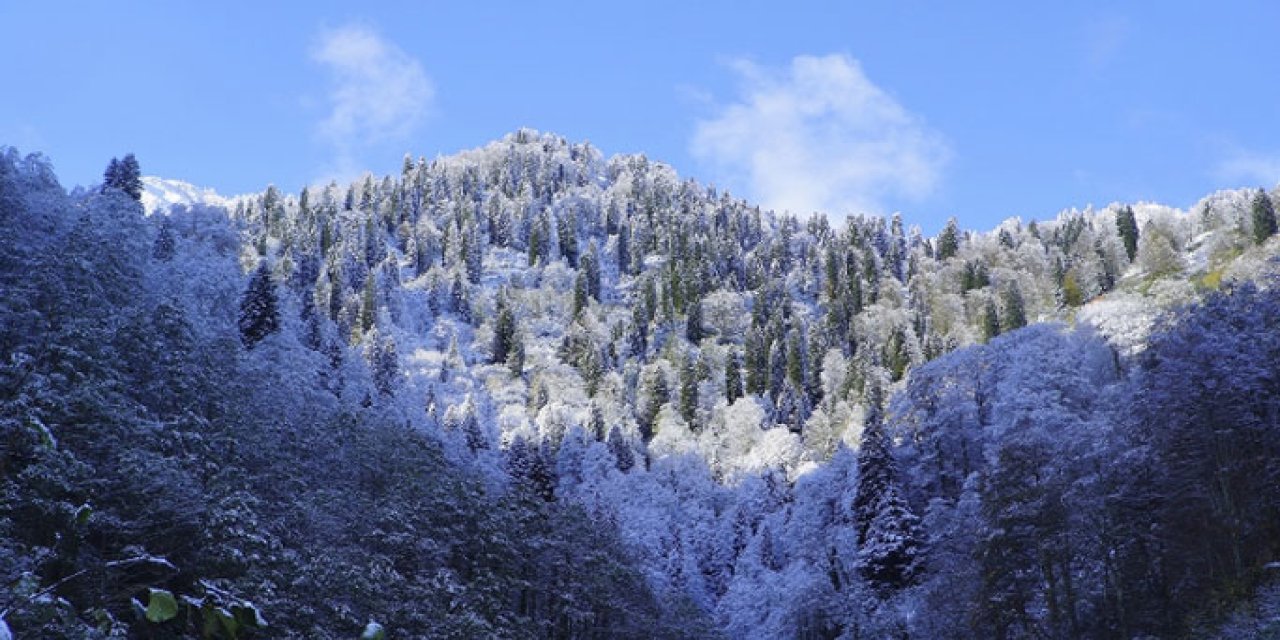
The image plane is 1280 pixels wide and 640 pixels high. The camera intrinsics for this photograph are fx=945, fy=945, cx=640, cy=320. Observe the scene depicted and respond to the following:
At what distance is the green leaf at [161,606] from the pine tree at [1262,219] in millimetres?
127584

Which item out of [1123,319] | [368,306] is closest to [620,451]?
[1123,319]

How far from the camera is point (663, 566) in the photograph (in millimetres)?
87000

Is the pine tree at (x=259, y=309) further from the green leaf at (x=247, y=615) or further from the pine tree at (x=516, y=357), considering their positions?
the pine tree at (x=516, y=357)

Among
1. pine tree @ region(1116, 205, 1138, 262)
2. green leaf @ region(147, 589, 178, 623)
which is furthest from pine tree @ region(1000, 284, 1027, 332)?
A: green leaf @ region(147, 589, 178, 623)

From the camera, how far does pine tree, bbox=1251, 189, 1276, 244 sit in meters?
110

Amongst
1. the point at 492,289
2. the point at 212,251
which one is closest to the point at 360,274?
the point at 492,289

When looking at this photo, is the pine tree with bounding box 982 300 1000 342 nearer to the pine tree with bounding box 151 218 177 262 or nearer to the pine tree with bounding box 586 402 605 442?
the pine tree with bounding box 586 402 605 442

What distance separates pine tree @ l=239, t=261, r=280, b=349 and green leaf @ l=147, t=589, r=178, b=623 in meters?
67.9

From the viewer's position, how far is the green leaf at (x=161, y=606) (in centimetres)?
332

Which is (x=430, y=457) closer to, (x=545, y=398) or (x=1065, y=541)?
(x=1065, y=541)

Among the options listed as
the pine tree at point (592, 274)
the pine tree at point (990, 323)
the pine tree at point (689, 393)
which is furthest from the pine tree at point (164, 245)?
the pine tree at point (592, 274)

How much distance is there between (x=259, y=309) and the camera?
71.8 meters

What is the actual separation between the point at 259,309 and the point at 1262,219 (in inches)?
4361

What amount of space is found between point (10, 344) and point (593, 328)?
456ft
